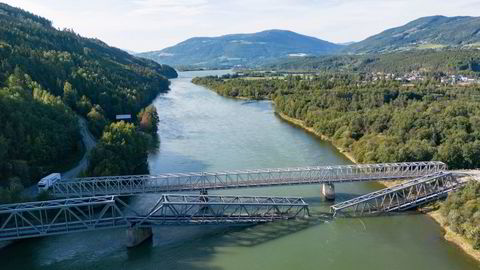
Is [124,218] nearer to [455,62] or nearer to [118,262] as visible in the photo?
[118,262]

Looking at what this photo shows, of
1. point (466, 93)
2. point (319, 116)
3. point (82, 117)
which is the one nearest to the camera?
point (82, 117)

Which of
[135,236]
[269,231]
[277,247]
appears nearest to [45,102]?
[135,236]

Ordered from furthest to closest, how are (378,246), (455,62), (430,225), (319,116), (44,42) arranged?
(455,62)
(44,42)
(319,116)
(430,225)
(378,246)

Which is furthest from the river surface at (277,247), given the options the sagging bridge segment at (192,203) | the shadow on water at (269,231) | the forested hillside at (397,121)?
the forested hillside at (397,121)

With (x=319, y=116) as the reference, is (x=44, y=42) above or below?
above

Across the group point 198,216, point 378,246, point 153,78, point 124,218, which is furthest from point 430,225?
point 153,78

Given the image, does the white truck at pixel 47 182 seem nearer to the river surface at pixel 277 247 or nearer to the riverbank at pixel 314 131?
the river surface at pixel 277 247

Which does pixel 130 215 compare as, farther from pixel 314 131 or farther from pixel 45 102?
pixel 314 131

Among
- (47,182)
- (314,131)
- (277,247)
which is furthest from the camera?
(314,131)
